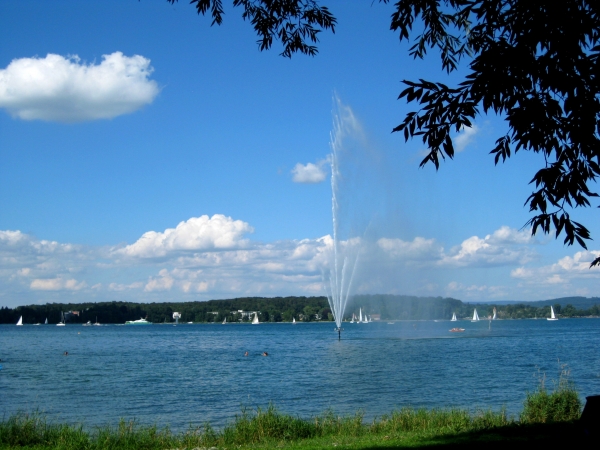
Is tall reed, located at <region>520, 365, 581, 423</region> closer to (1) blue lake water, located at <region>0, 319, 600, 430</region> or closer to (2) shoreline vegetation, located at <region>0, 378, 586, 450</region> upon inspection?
(2) shoreline vegetation, located at <region>0, 378, 586, 450</region>

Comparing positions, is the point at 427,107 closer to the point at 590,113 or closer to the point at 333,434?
the point at 590,113

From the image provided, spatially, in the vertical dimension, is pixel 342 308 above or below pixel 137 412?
above

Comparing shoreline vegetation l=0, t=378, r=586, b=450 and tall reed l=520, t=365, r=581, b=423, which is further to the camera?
tall reed l=520, t=365, r=581, b=423

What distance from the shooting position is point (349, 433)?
16172mm

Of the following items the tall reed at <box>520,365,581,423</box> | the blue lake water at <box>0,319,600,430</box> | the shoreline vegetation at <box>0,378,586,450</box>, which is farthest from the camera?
the blue lake water at <box>0,319,600,430</box>

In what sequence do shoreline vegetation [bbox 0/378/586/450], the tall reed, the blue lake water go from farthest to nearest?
the blue lake water
the tall reed
shoreline vegetation [bbox 0/378/586/450]

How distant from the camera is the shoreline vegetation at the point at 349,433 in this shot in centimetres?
1357

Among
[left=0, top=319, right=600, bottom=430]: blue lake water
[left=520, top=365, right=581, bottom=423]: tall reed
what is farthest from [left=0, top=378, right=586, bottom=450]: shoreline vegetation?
[left=0, top=319, right=600, bottom=430]: blue lake water

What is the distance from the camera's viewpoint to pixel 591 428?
6770 mm

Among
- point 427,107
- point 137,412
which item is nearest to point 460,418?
point 427,107

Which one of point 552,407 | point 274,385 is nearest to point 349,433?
point 552,407

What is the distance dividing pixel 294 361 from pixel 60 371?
65.8ft

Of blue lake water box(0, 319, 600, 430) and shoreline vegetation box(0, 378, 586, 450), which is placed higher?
shoreline vegetation box(0, 378, 586, 450)

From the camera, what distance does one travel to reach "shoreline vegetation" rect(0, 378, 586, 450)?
534 inches
